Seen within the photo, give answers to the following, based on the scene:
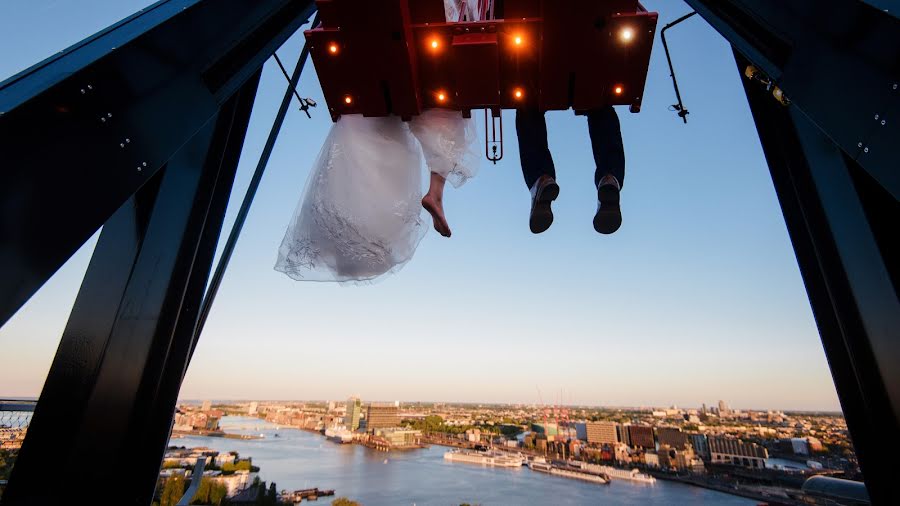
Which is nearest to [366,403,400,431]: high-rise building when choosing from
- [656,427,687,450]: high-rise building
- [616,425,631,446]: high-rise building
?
[616,425,631,446]: high-rise building

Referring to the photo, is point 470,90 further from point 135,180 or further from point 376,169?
point 135,180

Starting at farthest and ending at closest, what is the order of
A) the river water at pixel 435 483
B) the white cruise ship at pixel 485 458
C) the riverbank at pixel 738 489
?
the white cruise ship at pixel 485 458 → the river water at pixel 435 483 → the riverbank at pixel 738 489

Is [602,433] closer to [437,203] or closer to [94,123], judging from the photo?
[437,203]

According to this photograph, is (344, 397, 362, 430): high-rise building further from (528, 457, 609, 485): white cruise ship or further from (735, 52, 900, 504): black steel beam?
(735, 52, 900, 504): black steel beam

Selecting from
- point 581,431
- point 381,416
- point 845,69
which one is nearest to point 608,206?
point 845,69

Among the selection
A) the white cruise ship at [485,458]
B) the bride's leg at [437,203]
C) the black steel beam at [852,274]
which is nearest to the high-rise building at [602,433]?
the white cruise ship at [485,458]

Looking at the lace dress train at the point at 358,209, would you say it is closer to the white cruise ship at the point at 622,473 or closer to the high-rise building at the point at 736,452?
the high-rise building at the point at 736,452
